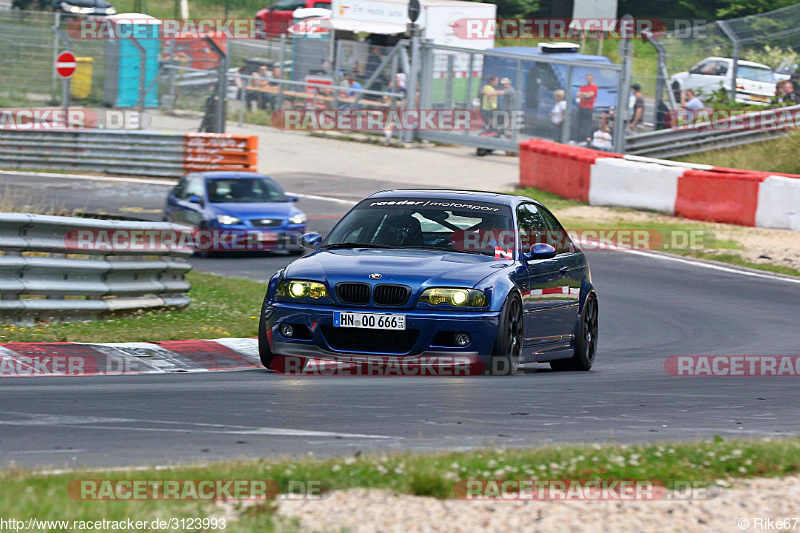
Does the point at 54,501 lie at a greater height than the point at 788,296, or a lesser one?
greater

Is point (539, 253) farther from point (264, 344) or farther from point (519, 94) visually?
point (519, 94)

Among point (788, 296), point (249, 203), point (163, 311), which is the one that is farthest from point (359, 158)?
point (163, 311)

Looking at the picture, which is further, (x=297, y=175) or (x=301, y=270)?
(x=297, y=175)

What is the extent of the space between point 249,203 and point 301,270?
11409 millimetres

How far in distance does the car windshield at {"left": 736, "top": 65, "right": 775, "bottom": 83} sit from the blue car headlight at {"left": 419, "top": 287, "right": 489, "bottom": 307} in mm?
19574

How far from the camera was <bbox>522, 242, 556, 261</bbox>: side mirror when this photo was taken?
31.4 feet

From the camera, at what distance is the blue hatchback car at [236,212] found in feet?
63.9

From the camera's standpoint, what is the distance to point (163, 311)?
40.4ft

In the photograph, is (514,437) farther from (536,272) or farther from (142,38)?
(142,38)

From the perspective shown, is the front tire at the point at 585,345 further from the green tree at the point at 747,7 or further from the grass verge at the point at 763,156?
the green tree at the point at 747,7

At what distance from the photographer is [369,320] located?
8.52 metres

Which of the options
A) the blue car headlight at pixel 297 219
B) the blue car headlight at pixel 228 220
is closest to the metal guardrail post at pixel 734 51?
the blue car headlight at pixel 297 219

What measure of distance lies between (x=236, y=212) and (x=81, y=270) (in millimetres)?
8650

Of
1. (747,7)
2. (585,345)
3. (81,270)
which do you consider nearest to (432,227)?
(585,345)
